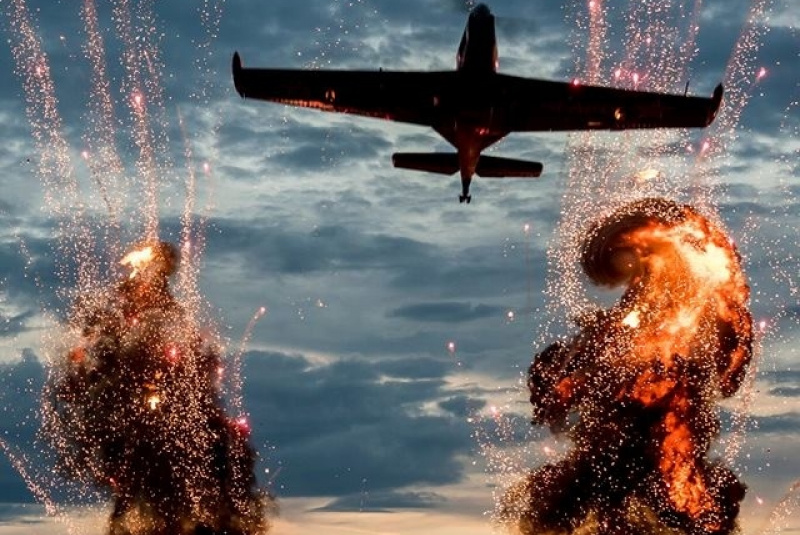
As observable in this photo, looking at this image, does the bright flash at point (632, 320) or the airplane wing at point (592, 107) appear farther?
the airplane wing at point (592, 107)

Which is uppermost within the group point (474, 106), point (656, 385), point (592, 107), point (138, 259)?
point (592, 107)

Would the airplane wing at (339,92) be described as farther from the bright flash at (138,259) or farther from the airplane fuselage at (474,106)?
the bright flash at (138,259)

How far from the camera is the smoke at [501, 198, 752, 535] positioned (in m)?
56.4

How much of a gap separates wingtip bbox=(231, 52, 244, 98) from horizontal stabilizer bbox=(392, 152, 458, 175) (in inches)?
320

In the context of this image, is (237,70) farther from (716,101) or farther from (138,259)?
(716,101)

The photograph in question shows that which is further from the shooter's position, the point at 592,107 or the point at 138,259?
the point at 138,259

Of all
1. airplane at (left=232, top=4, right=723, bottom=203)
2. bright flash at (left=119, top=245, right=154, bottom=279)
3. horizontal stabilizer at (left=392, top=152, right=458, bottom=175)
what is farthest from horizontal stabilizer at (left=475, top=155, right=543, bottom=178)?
bright flash at (left=119, top=245, right=154, bottom=279)

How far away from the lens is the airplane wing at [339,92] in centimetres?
6006

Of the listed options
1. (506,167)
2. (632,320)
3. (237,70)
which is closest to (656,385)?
(632,320)

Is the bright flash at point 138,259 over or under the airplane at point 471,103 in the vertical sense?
under

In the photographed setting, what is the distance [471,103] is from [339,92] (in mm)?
7192

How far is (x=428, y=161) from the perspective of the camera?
199 feet

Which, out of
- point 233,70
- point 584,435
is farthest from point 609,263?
point 233,70

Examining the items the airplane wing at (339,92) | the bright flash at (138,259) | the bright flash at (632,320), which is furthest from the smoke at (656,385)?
the bright flash at (138,259)
